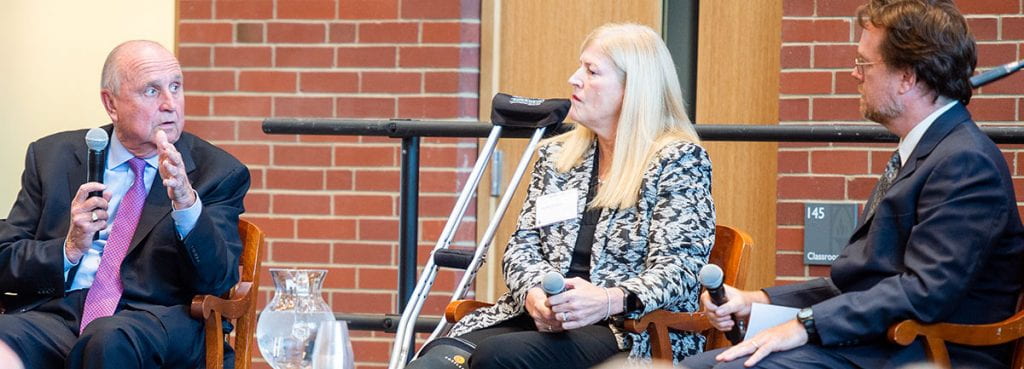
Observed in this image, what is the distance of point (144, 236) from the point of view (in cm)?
315

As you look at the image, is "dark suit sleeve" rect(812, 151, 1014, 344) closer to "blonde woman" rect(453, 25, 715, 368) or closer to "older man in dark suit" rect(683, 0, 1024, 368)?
"older man in dark suit" rect(683, 0, 1024, 368)

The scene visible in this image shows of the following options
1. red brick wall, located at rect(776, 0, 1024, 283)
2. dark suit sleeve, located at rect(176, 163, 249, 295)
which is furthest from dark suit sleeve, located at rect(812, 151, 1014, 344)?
red brick wall, located at rect(776, 0, 1024, 283)

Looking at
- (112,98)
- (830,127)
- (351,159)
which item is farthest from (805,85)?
(112,98)

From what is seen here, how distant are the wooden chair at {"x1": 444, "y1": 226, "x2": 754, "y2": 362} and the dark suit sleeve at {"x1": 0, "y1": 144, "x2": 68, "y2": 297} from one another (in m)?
0.92

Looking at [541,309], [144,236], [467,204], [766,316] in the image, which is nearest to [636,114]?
[467,204]

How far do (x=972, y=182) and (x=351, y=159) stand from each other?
2469 mm

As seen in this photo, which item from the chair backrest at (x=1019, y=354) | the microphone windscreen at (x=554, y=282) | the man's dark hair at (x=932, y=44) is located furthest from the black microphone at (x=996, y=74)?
the microphone windscreen at (x=554, y=282)

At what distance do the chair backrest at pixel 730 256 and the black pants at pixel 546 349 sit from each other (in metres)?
0.30

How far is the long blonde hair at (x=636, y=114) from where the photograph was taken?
318 cm

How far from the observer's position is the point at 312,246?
4.57 m

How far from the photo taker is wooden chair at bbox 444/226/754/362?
296 centimetres

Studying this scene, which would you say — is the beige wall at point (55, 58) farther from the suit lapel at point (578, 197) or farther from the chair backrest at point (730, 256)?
the chair backrest at point (730, 256)

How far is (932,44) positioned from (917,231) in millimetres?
366

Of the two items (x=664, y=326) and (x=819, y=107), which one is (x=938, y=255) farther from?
(x=819, y=107)
